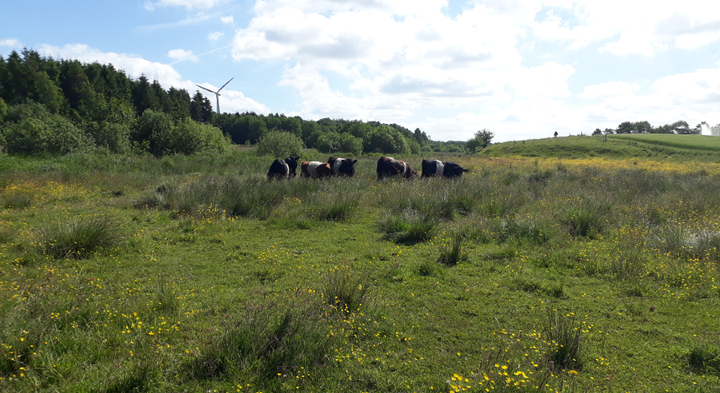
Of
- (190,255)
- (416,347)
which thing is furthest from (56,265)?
(416,347)

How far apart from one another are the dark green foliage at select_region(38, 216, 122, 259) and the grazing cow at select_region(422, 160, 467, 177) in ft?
47.5

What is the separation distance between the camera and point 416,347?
426 cm

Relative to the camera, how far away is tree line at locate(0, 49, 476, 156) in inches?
1083

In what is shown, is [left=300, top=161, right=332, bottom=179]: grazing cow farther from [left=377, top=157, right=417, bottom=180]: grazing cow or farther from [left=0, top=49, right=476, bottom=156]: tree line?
[left=0, top=49, right=476, bottom=156]: tree line

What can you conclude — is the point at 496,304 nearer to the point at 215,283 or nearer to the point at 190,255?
the point at 215,283

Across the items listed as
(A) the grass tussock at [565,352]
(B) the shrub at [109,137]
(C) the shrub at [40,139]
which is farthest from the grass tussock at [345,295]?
(B) the shrub at [109,137]

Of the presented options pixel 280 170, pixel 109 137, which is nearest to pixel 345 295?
pixel 280 170

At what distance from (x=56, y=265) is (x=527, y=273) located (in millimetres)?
8750

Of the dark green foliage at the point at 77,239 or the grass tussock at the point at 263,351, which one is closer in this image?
the grass tussock at the point at 263,351

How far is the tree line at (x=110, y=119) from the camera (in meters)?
27.5

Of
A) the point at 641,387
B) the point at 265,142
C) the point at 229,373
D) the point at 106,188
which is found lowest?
the point at 641,387

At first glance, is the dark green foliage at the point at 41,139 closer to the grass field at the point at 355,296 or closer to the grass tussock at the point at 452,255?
the grass field at the point at 355,296

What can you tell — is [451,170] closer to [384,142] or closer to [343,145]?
[343,145]

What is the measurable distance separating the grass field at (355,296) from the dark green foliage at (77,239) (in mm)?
33
